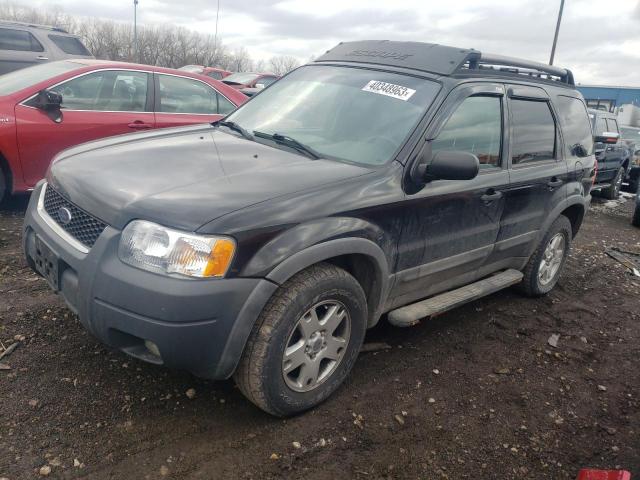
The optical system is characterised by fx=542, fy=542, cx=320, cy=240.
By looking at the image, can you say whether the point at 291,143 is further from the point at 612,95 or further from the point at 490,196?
the point at 612,95

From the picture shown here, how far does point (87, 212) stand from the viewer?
8.52 ft

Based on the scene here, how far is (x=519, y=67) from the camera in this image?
411 centimetres

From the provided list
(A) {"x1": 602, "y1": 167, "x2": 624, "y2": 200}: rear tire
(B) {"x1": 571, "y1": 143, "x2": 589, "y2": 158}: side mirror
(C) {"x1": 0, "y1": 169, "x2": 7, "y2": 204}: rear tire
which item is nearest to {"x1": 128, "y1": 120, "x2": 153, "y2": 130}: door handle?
(C) {"x1": 0, "y1": 169, "x2": 7, "y2": 204}: rear tire

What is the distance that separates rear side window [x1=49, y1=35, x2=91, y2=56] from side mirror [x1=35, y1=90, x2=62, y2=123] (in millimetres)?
6536

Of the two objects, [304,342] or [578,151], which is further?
[578,151]

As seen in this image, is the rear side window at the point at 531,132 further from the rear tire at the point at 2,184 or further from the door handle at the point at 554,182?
the rear tire at the point at 2,184

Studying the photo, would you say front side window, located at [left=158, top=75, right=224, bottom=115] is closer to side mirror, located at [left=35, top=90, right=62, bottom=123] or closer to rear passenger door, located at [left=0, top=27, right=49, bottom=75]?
side mirror, located at [left=35, top=90, right=62, bottom=123]

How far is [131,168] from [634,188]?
12.7m

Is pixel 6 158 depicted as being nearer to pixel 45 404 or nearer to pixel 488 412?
pixel 45 404

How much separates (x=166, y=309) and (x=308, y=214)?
2.53ft

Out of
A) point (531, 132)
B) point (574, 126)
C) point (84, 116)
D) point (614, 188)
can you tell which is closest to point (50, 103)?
point (84, 116)

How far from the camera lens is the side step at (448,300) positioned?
3.28 meters

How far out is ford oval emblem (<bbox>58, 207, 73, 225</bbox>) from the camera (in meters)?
2.73

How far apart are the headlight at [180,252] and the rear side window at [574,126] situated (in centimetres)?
341
